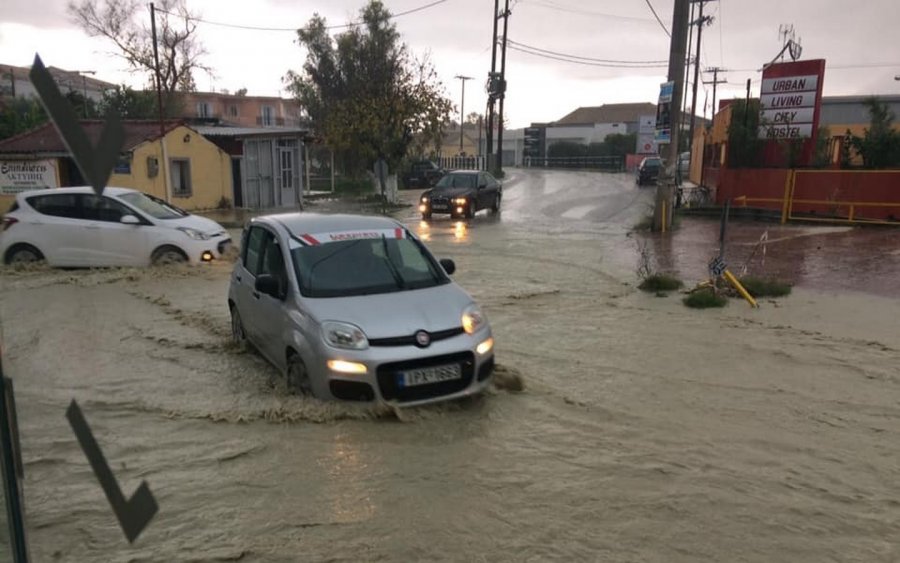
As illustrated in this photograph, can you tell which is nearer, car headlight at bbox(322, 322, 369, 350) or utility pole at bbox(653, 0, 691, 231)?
car headlight at bbox(322, 322, 369, 350)

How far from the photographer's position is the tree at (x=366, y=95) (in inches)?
1080

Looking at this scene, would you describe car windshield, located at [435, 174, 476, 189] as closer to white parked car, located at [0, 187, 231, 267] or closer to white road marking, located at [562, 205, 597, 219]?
white road marking, located at [562, 205, 597, 219]

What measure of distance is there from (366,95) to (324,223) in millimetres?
23665

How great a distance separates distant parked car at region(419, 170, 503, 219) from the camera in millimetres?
23500

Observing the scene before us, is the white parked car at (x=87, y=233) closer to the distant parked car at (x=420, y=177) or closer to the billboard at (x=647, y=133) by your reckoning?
the distant parked car at (x=420, y=177)

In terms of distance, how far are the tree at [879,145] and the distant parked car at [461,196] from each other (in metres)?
11.8

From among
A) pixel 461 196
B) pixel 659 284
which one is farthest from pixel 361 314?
pixel 461 196

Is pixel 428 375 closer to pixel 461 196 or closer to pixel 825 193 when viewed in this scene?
pixel 461 196

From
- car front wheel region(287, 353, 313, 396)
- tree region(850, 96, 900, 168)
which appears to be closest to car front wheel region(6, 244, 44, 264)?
car front wheel region(287, 353, 313, 396)

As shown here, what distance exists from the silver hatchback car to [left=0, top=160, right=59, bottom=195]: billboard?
1362 cm

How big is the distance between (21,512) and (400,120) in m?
26.7

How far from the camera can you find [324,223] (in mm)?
6836

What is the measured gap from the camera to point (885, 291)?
10797 millimetres

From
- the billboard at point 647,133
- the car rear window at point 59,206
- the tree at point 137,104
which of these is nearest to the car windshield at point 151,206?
the car rear window at point 59,206
